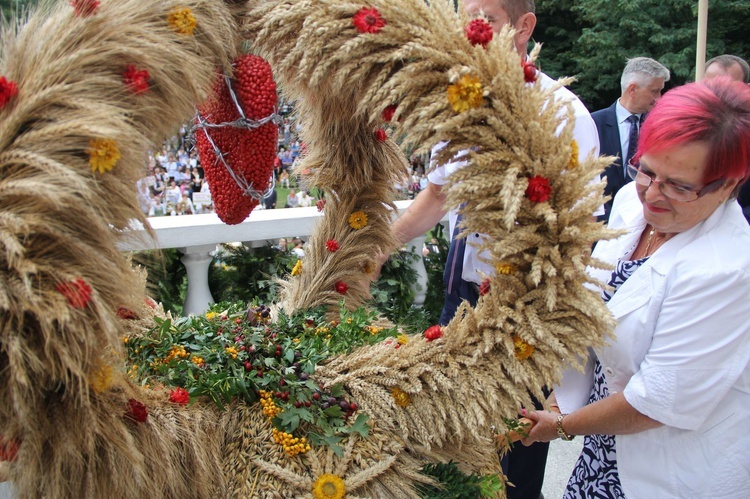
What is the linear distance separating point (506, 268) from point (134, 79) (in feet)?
2.80

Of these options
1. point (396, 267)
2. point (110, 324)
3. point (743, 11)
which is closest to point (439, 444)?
point (110, 324)

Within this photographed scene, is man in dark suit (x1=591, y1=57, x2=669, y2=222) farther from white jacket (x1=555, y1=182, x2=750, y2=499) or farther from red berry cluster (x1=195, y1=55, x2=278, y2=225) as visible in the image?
red berry cluster (x1=195, y1=55, x2=278, y2=225)

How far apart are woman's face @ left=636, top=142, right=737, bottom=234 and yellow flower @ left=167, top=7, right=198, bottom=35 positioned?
3.37 ft

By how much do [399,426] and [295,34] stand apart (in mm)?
930

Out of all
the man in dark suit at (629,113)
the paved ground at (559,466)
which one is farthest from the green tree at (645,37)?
the paved ground at (559,466)

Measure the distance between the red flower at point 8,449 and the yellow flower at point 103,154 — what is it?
492mm

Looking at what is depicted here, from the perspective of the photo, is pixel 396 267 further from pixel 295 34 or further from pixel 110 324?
pixel 110 324

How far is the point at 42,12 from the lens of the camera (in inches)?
50.9

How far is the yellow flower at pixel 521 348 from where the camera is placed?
4.73ft

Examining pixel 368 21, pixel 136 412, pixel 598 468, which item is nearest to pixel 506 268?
pixel 368 21

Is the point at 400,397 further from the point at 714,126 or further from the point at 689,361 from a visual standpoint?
the point at 714,126

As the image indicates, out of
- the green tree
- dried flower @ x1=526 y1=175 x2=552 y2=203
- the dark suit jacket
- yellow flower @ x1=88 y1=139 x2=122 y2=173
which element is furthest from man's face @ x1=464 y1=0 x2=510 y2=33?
the green tree

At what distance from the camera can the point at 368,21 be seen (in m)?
1.42

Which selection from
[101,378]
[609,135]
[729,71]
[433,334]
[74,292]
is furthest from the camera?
[609,135]
